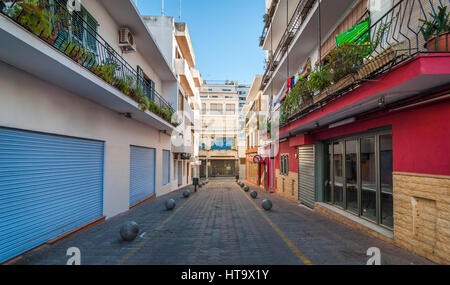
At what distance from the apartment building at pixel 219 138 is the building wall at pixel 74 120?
114 ft

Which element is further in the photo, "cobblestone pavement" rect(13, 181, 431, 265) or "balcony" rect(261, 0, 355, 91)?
"balcony" rect(261, 0, 355, 91)

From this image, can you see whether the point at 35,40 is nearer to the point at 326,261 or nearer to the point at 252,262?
the point at 252,262

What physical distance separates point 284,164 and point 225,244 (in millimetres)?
11456

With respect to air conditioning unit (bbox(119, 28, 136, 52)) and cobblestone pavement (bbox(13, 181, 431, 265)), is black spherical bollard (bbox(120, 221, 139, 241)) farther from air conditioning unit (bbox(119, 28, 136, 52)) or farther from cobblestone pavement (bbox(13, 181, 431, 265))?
air conditioning unit (bbox(119, 28, 136, 52))

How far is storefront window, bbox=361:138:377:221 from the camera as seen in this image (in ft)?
23.6

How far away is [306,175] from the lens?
39.9ft

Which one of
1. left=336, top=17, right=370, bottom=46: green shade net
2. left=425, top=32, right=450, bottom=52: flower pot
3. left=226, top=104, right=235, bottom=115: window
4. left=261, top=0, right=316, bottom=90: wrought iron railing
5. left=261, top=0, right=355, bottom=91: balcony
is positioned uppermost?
left=226, top=104, right=235, bottom=115: window

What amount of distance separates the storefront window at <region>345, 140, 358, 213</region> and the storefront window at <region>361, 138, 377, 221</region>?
1.47 ft

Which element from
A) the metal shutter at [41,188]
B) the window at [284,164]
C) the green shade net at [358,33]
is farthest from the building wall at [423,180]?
the window at [284,164]

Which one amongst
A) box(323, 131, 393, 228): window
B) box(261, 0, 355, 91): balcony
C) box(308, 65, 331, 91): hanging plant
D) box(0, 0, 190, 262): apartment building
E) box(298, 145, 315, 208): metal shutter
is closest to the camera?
box(0, 0, 190, 262): apartment building

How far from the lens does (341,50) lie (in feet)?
20.8

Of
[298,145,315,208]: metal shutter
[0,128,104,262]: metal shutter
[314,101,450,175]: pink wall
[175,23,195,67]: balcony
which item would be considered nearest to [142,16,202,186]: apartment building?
[175,23,195,67]: balcony

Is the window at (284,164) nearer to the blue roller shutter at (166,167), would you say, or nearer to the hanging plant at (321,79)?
the hanging plant at (321,79)
